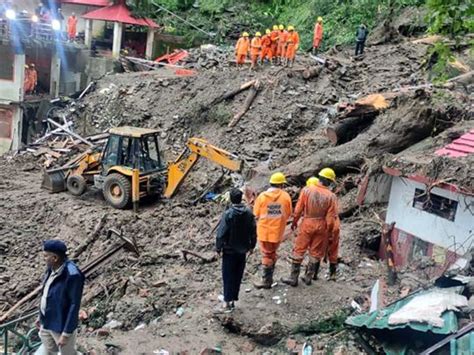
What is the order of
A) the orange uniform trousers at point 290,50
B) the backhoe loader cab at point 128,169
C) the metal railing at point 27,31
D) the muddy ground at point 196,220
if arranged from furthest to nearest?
the metal railing at point 27,31
the orange uniform trousers at point 290,50
the backhoe loader cab at point 128,169
the muddy ground at point 196,220

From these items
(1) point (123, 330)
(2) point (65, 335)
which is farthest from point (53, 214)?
(2) point (65, 335)

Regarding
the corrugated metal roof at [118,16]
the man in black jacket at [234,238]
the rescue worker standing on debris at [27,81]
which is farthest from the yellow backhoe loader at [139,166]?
the corrugated metal roof at [118,16]

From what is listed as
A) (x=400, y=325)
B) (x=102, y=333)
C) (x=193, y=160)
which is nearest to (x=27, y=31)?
(x=193, y=160)

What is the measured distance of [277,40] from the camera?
65.4 feet

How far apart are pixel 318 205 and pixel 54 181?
31.4 feet

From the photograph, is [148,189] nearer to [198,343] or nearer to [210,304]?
[210,304]

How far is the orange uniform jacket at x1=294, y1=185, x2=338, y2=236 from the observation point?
26.3 feet

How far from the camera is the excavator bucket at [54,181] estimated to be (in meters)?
15.5

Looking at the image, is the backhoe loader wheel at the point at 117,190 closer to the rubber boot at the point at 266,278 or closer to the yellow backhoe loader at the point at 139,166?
the yellow backhoe loader at the point at 139,166

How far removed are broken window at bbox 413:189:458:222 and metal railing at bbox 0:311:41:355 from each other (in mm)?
6118

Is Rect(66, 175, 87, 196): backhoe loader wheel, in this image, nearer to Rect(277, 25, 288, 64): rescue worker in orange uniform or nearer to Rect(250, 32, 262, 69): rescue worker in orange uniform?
Rect(250, 32, 262, 69): rescue worker in orange uniform

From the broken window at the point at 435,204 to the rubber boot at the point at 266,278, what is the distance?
9.60 ft

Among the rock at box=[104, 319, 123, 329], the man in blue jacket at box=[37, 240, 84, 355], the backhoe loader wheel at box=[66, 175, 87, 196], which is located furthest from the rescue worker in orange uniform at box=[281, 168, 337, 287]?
the backhoe loader wheel at box=[66, 175, 87, 196]

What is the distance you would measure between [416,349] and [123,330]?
13.9ft
